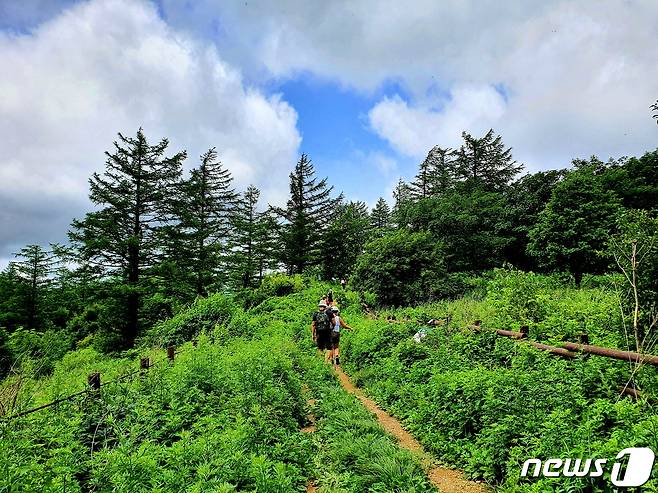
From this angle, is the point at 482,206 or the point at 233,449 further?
the point at 482,206

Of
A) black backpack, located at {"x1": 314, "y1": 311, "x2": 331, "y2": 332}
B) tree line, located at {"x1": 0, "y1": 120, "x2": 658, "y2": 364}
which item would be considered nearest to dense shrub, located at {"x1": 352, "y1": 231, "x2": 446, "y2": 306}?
tree line, located at {"x1": 0, "y1": 120, "x2": 658, "y2": 364}

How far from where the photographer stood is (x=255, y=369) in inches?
294

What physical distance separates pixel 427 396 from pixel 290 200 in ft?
122

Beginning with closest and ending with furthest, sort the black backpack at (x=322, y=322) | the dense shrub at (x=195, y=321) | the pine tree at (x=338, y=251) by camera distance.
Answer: the black backpack at (x=322, y=322) < the dense shrub at (x=195, y=321) < the pine tree at (x=338, y=251)

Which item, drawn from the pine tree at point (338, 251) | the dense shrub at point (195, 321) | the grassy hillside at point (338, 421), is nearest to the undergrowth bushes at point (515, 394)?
the grassy hillside at point (338, 421)

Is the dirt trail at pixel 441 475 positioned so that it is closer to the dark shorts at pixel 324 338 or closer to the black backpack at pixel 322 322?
the black backpack at pixel 322 322

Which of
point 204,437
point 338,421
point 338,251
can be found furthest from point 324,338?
point 338,251

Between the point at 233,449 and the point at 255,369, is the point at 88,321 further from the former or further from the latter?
the point at 233,449

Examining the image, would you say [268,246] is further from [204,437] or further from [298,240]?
[204,437]

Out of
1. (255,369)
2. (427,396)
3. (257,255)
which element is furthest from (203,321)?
(257,255)

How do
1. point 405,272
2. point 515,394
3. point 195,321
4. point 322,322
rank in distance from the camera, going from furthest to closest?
point 405,272 < point 195,321 < point 322,322 < point 515,394

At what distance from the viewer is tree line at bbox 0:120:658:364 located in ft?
75.4

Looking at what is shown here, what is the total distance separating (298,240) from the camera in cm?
4072

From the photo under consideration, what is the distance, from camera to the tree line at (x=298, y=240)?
22969 mm
